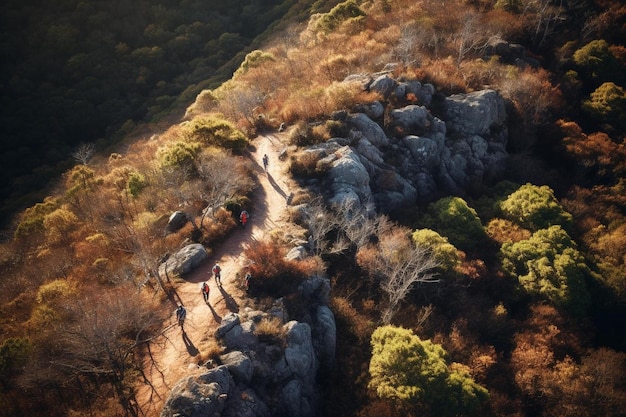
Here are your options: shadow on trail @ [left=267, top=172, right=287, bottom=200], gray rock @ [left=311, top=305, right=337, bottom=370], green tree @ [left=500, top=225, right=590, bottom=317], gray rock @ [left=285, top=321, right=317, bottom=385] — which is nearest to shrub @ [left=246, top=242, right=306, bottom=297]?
gray rock @ [left=311, top=305, right=337, bottom=370]

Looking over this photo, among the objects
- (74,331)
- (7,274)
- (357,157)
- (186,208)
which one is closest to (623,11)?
(357,157)

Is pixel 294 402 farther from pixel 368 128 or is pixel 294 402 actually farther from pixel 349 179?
pixel 368 128

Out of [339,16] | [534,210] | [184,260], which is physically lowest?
[534,210]

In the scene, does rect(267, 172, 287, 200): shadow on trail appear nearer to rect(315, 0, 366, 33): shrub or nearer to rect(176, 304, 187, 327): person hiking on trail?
rect(176, 304, 187, 327): person hiking on trail

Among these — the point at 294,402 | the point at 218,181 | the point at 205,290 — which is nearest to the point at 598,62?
the point at 218,181

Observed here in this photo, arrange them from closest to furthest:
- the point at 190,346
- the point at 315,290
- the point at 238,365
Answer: the point at 238,365
the point at 190,346
the point at 315,290
